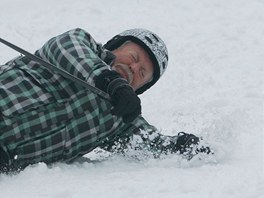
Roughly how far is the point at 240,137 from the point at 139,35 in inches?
31.5

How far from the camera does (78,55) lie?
10.9 feet

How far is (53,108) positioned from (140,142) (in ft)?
1.79

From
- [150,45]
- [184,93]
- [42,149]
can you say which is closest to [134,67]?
[150,45]

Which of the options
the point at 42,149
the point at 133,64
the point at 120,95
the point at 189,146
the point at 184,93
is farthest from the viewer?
the point at 184,93

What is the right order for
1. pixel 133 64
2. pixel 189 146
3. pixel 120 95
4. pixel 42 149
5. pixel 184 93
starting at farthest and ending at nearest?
1. pixel 184 93
2. pixel 133 64
3. pixel 189 146
4. pixel 42 149
5. pixel 120 95

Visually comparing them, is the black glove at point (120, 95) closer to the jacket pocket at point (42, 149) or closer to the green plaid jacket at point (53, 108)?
the green plaid jacket at point (53, 108)

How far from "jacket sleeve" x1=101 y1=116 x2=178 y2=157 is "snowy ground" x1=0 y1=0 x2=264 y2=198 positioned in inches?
4.6

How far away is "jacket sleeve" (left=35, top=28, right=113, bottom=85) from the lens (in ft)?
10.6

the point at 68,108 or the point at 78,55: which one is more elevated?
the point at 78,55

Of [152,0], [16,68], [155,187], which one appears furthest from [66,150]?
[152,0]

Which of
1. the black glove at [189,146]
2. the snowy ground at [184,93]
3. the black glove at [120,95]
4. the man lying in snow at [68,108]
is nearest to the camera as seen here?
the snowy ground at [184,93]

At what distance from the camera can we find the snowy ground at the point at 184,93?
8.98 feet

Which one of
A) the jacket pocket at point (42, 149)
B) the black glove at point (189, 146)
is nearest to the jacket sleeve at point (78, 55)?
the jacket pocket at point (42, 149)

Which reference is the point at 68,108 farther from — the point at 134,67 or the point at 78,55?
the point at 134,67
